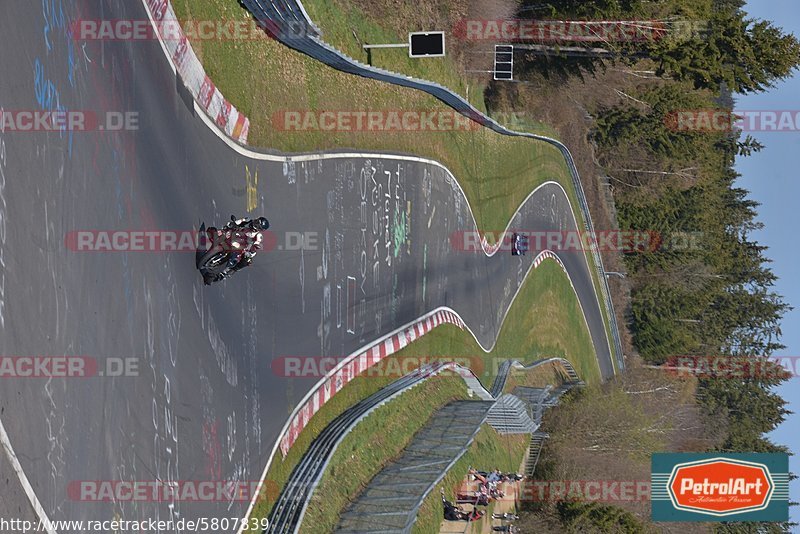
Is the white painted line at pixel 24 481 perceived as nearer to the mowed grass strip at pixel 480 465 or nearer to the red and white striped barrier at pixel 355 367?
the red and white striped barrier at pixel 355 367

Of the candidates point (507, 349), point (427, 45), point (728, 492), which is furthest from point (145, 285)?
point (507, 349)

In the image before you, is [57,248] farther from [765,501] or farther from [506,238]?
[506,238]

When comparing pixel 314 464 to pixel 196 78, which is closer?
pixel 196 78

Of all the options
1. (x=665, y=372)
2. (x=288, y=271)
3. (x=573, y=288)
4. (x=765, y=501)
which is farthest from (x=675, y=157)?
(x=288, y=271)

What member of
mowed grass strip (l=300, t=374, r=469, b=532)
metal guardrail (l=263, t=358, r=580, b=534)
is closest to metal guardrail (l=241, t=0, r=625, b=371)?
metal guardrail (l=263, t=358, r=580, b=534)

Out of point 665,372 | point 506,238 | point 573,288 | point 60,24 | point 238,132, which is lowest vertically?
point 665,372

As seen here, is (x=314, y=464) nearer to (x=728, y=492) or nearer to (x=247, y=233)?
(x=247, y=233)

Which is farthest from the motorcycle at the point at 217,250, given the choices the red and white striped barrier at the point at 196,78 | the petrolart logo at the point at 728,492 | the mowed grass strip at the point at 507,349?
the petrolart logo at the point at 728,492
